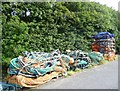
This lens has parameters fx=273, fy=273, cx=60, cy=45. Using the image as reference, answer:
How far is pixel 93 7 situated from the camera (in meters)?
14.8

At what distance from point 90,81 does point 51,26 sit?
13.5 feet

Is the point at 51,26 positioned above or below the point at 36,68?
above

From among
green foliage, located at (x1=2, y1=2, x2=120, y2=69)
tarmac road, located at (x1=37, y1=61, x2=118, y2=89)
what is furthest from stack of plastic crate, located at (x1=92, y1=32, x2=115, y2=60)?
tarmac road, located at (x1=37, y1=61, x2=118, y2=89)

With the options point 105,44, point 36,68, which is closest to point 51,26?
point 105,44

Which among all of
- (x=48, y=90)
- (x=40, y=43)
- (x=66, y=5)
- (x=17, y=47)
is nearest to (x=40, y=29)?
(x=40, y=43)

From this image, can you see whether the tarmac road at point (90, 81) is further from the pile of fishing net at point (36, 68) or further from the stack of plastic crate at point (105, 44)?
the stack of plastic crate at point (105, 44)

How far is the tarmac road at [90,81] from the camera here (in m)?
7.38

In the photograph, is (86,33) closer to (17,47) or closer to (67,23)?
(67,23)

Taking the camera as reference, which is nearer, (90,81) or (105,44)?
(90,81)

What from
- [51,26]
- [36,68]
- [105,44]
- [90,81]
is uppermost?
[51,26]

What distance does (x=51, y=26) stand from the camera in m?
11.4

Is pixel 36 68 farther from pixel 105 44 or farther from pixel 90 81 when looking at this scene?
pixel 105 44

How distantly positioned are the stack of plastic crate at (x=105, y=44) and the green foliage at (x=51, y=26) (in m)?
0.46

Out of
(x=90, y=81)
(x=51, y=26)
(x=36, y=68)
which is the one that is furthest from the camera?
(x=51, y=26)
